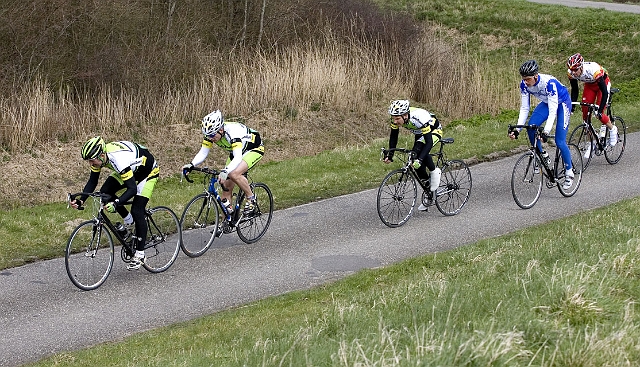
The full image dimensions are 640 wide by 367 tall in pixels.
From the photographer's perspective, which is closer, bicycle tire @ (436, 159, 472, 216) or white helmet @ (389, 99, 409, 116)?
white helmet @ (389, 99, 409, 116)

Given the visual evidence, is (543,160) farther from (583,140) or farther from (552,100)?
(583,140)

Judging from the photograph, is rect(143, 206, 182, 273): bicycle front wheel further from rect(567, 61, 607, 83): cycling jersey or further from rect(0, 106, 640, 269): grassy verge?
rect(567, 61, 607, 83): cycling jersey

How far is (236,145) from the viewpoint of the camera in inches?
444

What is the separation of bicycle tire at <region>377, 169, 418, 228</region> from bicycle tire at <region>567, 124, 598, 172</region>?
4448mm

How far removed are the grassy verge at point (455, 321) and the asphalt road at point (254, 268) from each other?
0.51 meters

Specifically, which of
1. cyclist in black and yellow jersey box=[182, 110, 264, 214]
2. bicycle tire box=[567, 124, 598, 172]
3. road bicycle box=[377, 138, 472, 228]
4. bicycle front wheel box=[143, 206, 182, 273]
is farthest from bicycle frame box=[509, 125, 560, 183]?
bicycle front wheel box=[143, 206, 182, 273]

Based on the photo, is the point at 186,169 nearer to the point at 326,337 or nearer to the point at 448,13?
the point at 326,337

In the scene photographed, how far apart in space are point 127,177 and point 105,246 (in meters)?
1.00

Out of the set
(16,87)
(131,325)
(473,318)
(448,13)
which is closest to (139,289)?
(131,325)

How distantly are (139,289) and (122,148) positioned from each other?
1.69 meters

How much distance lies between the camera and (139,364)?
287 inches

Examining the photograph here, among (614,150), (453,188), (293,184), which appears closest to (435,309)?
(453,188)

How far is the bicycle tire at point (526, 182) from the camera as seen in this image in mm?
13078

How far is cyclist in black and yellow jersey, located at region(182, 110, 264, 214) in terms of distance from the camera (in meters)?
11.0
